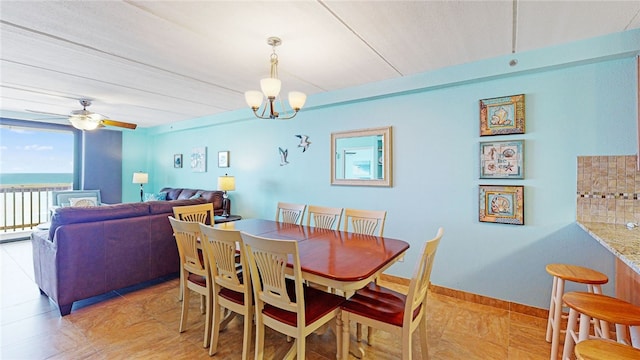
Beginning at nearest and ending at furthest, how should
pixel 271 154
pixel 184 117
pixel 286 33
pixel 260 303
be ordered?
pixel 260 303 → pixel 286 33 → pixel 271 154 → pixel 184 117

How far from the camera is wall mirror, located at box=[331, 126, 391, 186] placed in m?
3.37

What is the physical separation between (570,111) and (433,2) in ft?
5.42

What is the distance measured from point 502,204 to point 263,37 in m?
2.60

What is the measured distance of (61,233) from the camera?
2.51 metres

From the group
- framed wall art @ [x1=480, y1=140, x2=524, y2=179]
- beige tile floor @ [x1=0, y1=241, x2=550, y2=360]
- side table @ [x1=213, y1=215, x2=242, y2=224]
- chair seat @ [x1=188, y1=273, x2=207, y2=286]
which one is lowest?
beige tile floor @ [x1=0, y1=241, x2=550, y2=360]

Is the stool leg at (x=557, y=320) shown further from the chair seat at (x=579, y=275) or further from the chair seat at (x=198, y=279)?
the chair seat at (x=198, y=279)

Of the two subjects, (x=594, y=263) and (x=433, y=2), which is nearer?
(x=433, y=2)

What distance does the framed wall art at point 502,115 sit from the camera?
→ 2.60 m

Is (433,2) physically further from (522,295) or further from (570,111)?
(522,295)

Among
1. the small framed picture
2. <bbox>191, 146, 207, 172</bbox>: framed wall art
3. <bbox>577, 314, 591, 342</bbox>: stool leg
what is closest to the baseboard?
<bbox>577, 314, 591, 342</bbox>: stool leg

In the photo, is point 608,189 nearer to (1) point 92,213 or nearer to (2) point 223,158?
(1) point 92,213

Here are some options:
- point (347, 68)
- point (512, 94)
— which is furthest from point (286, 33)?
point (512, 94)

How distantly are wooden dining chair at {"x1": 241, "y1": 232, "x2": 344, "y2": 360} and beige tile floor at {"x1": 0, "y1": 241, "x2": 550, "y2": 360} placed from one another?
49cm

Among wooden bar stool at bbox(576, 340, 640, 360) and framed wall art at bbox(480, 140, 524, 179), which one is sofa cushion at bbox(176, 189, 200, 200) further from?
wooden bar stool at bbox(576, 340, 640, 360)
